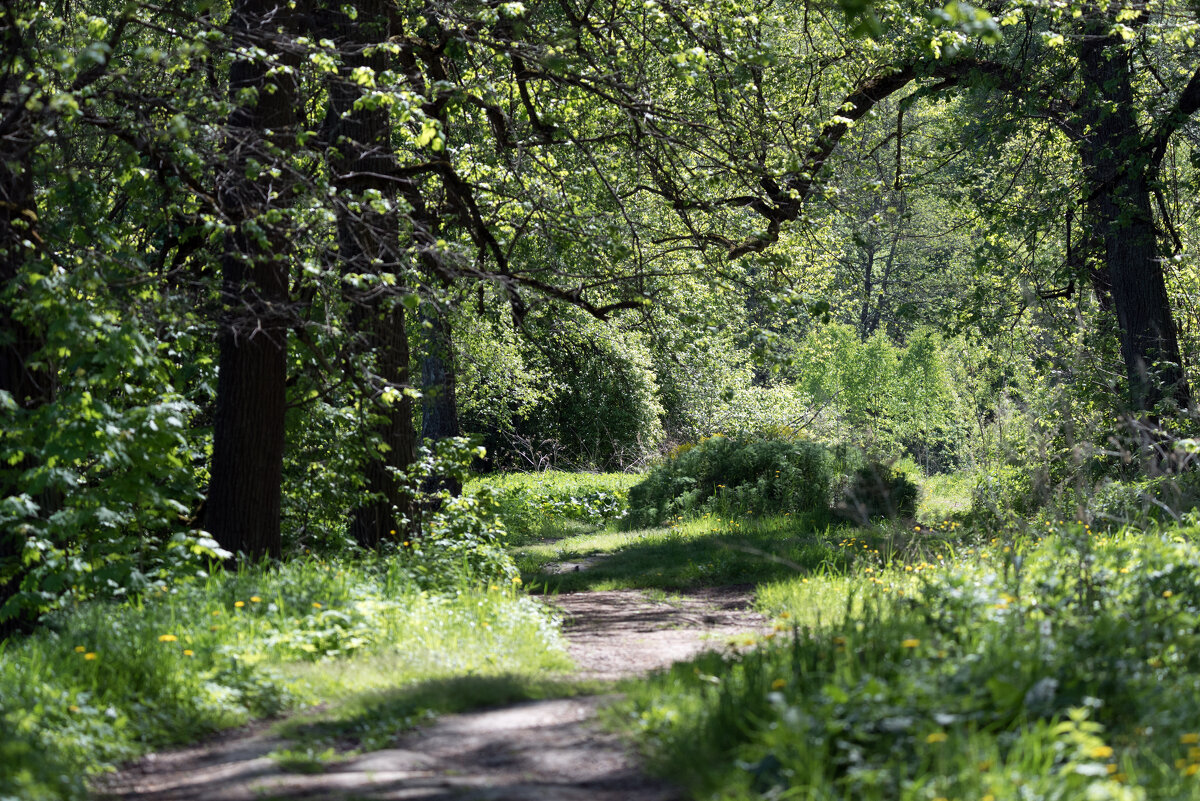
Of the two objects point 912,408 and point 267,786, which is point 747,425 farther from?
point 267,786

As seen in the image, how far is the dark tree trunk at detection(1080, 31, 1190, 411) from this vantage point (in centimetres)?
1130

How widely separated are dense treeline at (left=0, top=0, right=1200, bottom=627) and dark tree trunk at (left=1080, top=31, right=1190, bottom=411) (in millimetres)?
50

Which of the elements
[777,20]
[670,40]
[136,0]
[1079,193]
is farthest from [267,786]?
[1079,193]

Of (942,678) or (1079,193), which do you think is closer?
(942,678)

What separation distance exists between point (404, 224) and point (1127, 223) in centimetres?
795

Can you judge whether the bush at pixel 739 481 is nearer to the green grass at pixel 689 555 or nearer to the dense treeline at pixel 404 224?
the green grass at pixel 689 555

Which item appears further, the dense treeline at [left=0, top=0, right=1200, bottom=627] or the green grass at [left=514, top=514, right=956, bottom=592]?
the green grass at [left=514, top=514, right=956, bottom=592]

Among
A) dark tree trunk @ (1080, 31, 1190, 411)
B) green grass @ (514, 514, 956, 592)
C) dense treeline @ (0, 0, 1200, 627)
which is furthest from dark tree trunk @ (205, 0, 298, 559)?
dark tree trunk @ (1080, 31, 1190, 411)

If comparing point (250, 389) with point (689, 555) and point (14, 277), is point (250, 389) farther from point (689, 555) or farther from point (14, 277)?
point (689, 555)

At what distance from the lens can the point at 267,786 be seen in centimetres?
371

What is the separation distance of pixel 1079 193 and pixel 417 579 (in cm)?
968

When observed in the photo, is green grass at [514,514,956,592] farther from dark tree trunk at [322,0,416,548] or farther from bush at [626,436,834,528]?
dark tree trunk at [322,0,416,548]

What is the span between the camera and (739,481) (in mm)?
14500

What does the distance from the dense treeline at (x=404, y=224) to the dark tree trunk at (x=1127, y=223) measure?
0.05 meters
